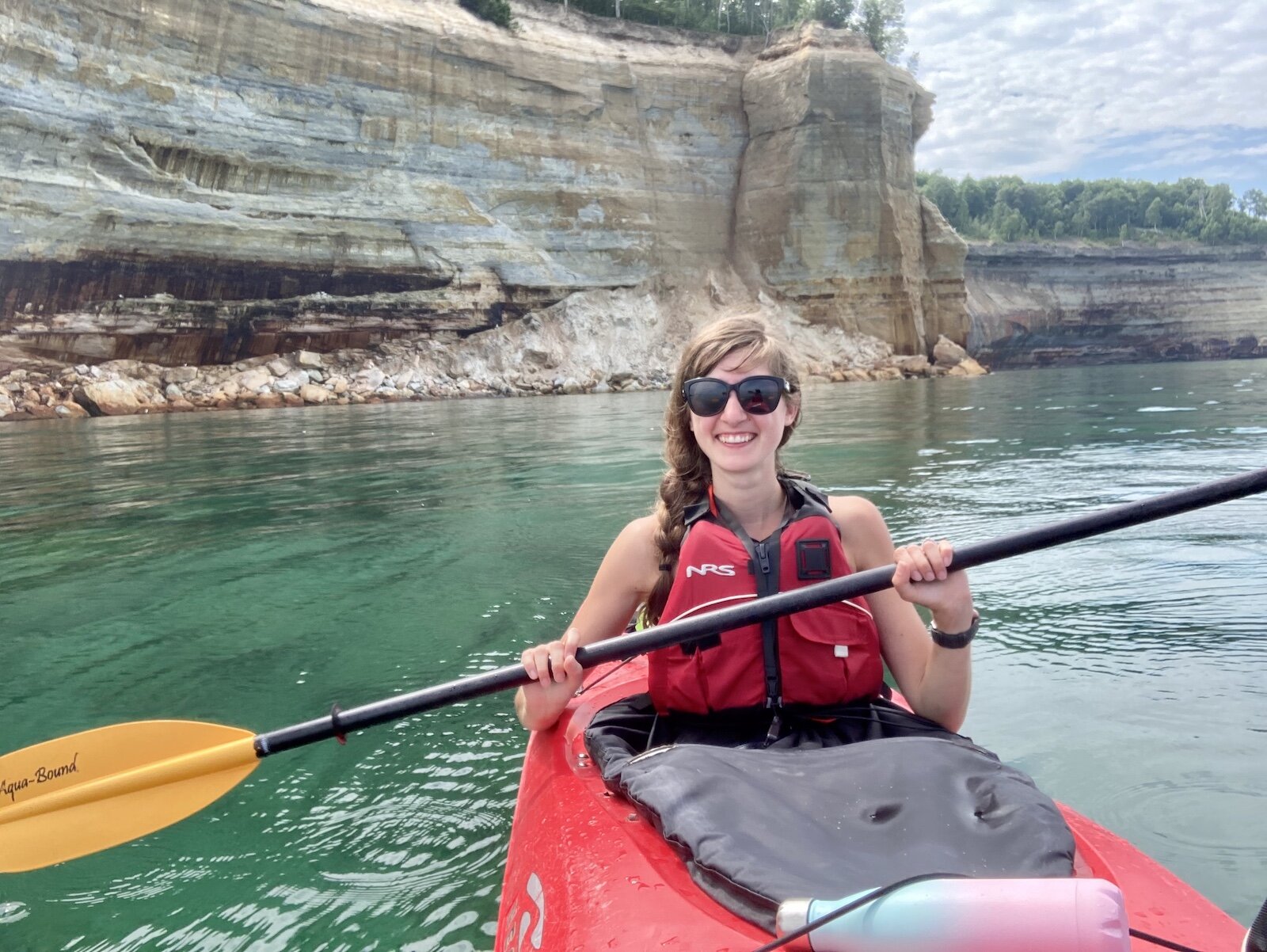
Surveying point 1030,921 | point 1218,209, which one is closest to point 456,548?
point 1030,921

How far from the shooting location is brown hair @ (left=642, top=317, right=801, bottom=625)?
6.90 ft

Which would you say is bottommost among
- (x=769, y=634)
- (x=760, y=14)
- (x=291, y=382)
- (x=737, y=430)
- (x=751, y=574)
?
(x=769, y=634)

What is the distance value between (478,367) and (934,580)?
2293cm

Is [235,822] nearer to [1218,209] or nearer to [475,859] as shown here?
[475,859]

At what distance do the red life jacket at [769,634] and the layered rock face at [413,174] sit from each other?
19.1 meters

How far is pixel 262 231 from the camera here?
65.7ft

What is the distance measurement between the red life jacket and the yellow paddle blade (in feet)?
3.99

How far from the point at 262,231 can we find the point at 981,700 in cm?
2047

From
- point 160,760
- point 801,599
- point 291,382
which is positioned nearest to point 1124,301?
point 291,382

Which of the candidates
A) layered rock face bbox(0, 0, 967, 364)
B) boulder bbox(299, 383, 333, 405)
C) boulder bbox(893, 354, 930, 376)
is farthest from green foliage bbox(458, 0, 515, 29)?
boulder bbox(893, 354, 930, 376)

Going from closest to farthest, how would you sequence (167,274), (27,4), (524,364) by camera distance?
(27,4), (167,274), (524,364)

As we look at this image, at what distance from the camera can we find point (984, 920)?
1080mm

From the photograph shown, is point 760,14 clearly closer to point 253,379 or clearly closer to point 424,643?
point 253,379

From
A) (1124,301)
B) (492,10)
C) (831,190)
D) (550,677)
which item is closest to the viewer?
(550,677)
